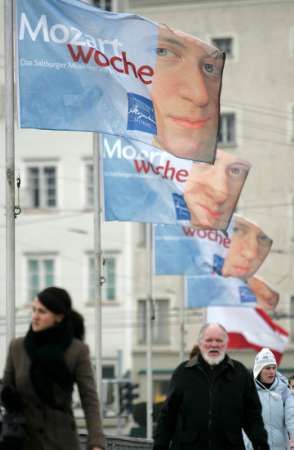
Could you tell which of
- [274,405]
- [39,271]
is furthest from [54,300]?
[39,271]

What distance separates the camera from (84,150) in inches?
2596

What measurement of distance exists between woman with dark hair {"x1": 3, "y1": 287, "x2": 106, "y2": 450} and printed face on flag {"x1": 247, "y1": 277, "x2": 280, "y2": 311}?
91.5ft

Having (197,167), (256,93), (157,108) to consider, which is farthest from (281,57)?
(157,108)

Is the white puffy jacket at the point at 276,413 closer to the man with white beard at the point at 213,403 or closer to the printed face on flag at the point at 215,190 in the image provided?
the man with white beard at the point at 213,403

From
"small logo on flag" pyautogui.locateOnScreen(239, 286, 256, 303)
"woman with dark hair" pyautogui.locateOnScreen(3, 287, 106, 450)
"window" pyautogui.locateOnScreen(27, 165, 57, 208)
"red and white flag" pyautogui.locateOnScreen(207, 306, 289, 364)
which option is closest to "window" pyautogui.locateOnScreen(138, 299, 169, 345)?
"window" pyautogui.locateOnScreen(27, 165, 57, 208)

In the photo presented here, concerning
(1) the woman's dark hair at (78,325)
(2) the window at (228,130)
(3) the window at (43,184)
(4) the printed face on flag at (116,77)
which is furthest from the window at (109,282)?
(1) the woman's dark hair at (78,325)

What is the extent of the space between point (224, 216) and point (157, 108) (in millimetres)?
6365

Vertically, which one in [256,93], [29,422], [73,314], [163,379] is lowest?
[163,379]

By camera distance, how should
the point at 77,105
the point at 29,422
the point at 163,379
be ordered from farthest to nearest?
the point at 163,379 < the point at 77,105 < the point at 29,422

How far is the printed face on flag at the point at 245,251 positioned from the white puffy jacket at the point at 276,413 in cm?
1685

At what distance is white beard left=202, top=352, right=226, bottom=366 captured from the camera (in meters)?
11.3

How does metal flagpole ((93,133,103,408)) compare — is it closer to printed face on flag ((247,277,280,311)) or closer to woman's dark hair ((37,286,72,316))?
woman's dark hair ((37,286,72,316))

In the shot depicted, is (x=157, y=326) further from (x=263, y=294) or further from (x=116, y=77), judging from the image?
(x=116, y=77)

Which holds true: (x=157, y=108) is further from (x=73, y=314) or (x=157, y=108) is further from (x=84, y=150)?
(x=84, y=150)
